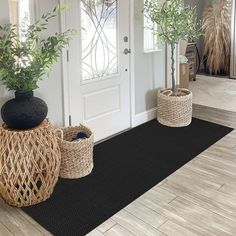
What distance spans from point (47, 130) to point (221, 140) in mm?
2168

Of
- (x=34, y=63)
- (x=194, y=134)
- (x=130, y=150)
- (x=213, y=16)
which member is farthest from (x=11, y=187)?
(x=213, y=16)

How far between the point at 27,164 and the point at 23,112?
382 millimetres

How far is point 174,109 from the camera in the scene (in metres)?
4.21

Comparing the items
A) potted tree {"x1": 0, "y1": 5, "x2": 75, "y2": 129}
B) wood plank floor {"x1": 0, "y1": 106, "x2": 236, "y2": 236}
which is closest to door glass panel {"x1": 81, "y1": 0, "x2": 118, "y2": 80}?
potted tree {"x1": 0, "y1": 5, "x2": 75, "y2": 129}

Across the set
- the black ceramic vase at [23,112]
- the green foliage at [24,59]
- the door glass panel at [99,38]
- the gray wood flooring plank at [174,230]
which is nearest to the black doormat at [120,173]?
the gray wood flooring plank at [174,230]

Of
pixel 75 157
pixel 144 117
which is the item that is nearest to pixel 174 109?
pixel 144 117

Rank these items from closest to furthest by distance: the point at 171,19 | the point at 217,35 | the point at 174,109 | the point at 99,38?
1. the point at 99,38
2. the point at 171,19
3. the point at 174,109
4. the point at 217,35

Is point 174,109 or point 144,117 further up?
point 174,109

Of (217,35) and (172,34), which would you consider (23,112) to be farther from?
(217,35)

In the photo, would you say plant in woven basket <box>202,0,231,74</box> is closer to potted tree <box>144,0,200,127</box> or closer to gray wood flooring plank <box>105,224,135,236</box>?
potted tree <box>144,0,200,127</box>

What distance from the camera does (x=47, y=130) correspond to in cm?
259

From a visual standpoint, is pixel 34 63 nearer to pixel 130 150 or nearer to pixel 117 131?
pixel 130 150

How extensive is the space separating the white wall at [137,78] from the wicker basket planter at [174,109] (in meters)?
0.22

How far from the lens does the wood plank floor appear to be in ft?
7.57
